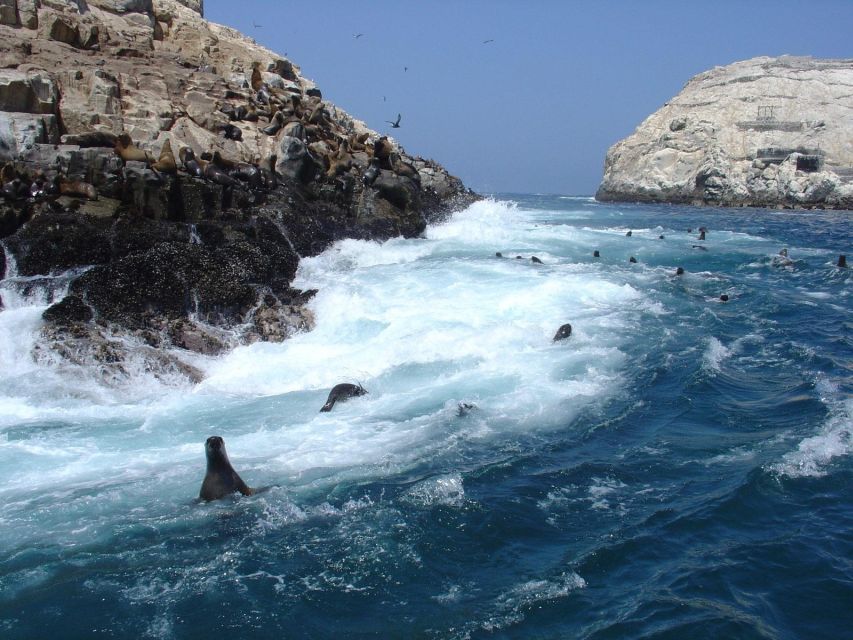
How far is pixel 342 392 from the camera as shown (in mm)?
11086

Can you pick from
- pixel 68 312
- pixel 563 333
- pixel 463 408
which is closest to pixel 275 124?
pixel 68 312

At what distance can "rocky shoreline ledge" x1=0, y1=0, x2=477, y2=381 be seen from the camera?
12898mm

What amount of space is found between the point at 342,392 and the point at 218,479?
368cm

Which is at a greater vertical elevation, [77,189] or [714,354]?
[77,189]

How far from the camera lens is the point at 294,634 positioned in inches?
209

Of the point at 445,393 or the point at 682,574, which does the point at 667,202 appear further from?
the point at 682,574

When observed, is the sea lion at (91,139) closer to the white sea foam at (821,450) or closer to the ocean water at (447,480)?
the ocean water at (447,480)

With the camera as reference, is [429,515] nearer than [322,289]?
Yes

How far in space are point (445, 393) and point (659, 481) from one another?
4.16 meters

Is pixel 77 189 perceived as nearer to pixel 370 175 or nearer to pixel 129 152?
pixel 129 152

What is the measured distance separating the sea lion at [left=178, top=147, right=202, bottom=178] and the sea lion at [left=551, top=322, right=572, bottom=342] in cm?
889

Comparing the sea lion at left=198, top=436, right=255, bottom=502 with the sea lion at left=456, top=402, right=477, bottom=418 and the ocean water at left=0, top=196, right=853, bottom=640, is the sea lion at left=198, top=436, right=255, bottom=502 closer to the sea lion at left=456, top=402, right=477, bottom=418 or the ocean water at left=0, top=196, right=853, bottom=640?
the ocean water at left=0, top=196, right=853, bottom=640

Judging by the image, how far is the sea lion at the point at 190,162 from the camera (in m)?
16.2

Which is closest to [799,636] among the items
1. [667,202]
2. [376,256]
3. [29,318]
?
[29,318]
